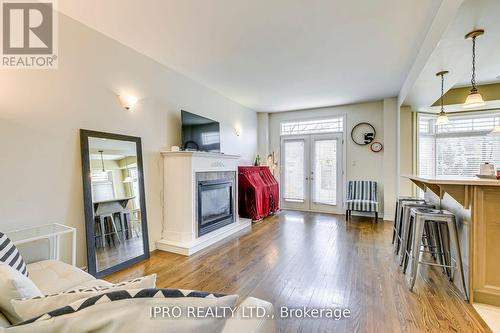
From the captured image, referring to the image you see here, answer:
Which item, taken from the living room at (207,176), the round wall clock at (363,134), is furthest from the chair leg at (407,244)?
the round wall clock at (363,134)

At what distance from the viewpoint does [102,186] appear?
8.69ft

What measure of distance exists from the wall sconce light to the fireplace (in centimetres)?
138

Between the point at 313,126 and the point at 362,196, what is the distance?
2.12m

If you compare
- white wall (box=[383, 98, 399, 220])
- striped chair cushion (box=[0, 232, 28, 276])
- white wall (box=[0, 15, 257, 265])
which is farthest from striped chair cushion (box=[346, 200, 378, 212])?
striped chair cushion (box=[0, 232, 28, 276])

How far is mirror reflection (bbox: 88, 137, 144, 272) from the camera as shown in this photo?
2584 millimetres

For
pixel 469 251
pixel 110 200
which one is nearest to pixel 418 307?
pixel 469 251

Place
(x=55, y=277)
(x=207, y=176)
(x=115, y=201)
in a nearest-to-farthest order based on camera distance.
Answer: (x=55, y=277)
(x=115, y=201)
(x=207, y=176)

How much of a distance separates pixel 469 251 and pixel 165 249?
11.1 feet

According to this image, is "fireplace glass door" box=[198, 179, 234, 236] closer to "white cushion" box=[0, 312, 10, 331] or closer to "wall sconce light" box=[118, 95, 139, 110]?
"wall sconce light" box=[118, 95, 139, 110]

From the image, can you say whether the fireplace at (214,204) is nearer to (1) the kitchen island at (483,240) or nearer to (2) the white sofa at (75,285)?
(2) the white sofa at (75,285)

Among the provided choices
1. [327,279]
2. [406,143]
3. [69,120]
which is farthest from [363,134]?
[69,120]

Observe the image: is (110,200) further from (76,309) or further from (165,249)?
(76,309)

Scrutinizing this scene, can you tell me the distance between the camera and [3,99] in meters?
Result: 2.00

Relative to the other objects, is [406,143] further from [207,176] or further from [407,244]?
[207,176]
